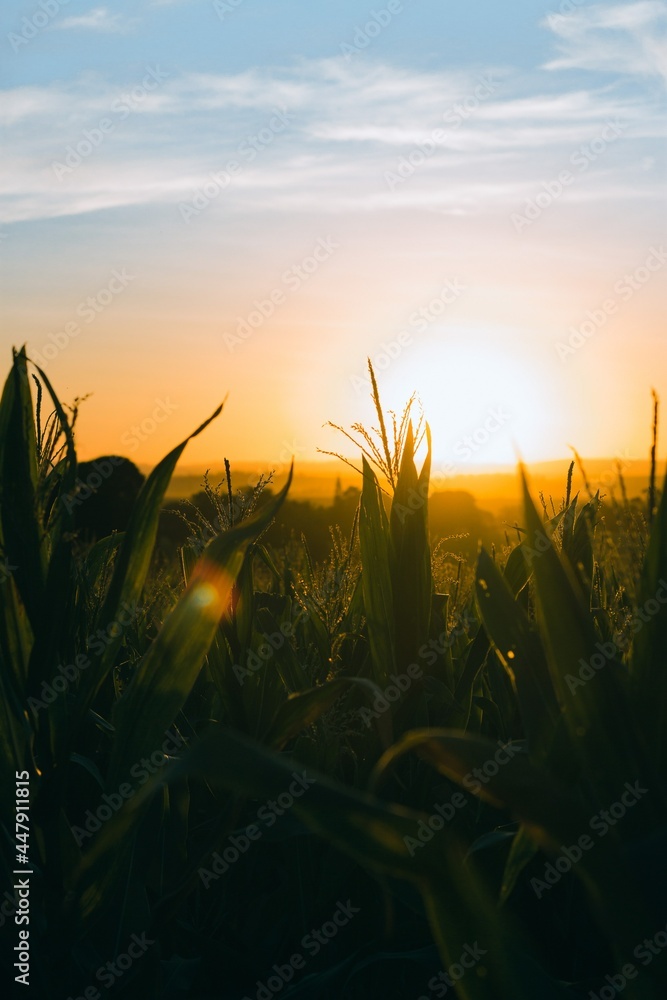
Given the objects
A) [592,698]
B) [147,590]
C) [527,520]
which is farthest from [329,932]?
[147,590]

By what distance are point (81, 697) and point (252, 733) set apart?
625 mm

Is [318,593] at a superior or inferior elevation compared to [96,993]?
superior

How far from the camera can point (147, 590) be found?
12.9ft

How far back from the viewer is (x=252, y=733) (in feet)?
6.45

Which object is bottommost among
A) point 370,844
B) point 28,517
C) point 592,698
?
point 370,844

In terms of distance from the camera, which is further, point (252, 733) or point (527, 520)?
point (252, 733)

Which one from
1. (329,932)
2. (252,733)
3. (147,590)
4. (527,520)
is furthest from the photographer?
(147,590)

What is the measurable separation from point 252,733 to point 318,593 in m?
0.38

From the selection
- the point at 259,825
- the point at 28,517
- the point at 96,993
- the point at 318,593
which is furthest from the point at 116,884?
the point at 318,593

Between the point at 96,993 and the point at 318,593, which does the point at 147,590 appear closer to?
the point at 318,593

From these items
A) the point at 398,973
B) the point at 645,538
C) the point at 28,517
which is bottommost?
A: the point at 398,973

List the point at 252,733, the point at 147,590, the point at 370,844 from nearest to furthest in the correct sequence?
the point at 370,844 < the point at 252,733 < the point at 147,590

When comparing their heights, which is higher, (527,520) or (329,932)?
(527,520)

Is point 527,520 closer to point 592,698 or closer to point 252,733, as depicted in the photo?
point 592,698
